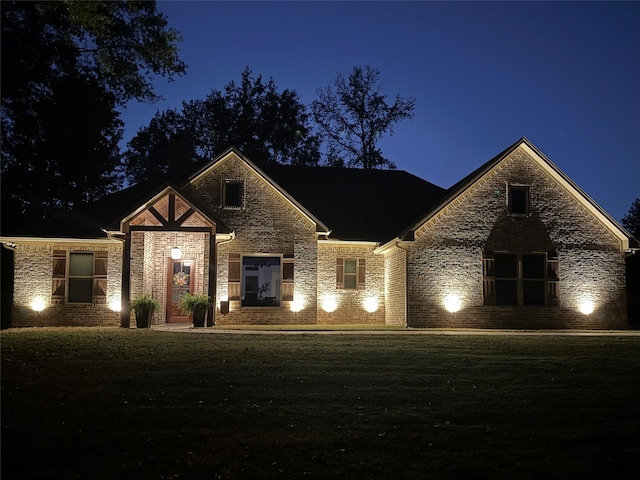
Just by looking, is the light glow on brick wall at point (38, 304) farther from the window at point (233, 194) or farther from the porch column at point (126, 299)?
the window at point (233, 194)

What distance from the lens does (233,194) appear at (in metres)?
21.0

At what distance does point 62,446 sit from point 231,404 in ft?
7.30

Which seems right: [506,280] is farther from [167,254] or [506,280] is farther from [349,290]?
[167,254]

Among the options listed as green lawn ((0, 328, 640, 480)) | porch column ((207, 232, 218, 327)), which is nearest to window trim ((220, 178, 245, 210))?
porch column ((207, 232, 218, 327))

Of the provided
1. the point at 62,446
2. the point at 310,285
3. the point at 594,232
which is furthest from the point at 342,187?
the point at 62,446

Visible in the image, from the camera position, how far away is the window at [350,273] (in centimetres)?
2184

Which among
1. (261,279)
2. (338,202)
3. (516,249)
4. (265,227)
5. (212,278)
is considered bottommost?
(212,278)

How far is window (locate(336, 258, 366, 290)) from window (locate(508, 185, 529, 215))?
16.6 ft

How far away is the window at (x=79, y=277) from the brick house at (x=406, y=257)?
31 mm

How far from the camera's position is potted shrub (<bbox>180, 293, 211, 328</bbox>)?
18078 mm

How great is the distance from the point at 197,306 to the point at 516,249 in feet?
31.9

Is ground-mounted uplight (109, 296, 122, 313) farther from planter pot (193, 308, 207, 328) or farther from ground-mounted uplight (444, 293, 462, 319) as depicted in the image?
ground-mounted uplight (444, 293, 462, 319)

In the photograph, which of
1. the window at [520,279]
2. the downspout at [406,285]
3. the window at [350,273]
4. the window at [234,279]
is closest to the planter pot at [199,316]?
the window at [234,279]

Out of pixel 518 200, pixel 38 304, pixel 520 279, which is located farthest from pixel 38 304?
pixel 518 200
